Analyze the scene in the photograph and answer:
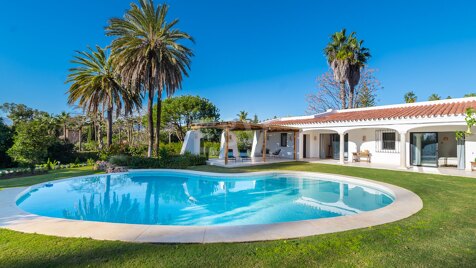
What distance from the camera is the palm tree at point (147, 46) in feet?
58.4

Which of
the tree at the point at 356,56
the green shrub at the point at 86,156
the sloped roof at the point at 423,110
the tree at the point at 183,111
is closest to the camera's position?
the sloped roof at the point at 423,110

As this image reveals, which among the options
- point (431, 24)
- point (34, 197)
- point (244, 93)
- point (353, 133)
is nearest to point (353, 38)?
point (431, 24)

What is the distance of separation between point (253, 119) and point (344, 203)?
41.6m

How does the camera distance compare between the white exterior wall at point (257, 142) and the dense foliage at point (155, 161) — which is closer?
the dense foliage at point (155, 161)

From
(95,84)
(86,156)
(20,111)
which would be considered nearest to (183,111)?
(95,84)

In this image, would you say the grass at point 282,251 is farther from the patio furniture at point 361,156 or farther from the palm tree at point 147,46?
the palm tree at point 147,46

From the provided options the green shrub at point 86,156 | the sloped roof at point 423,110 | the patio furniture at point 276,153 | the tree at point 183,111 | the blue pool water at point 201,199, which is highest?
the tree at point 183,111

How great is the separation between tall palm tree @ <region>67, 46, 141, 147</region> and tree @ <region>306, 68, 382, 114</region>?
29.2 m

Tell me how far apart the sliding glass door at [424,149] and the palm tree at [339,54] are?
12248mm

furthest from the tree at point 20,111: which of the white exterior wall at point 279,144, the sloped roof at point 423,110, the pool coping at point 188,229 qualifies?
the sloped roof at point 423,110

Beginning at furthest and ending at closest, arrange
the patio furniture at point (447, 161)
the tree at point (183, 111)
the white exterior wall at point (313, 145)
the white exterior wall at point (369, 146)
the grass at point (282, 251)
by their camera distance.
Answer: the tree at point (183, 111) < the white exterior wall at point (313, 145) < the white exterior wall at point (369, 146) < the patio furniture at point (447, 161) < the grass at point (282, 251)

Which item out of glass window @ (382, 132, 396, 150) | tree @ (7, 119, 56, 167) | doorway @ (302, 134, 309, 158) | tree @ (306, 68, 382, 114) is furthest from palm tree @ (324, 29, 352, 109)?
tree @ (7, 119, 56, 167)

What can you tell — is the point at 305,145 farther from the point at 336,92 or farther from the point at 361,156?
the point at 336,92

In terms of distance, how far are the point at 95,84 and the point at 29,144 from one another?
7.88 metres
